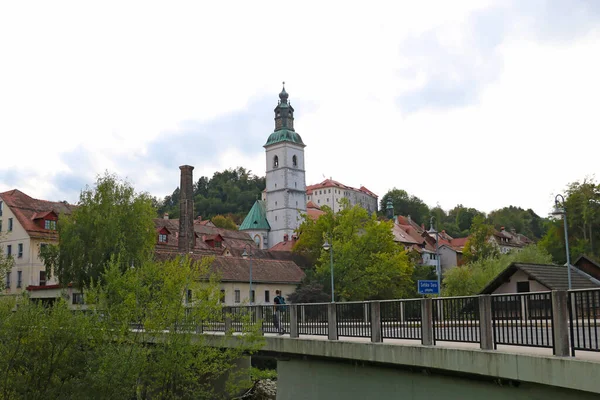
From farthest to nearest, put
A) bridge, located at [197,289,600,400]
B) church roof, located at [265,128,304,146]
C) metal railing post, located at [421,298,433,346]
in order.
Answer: church roof, located at [265,128,304,146]
metal railing post, located at [421,298,433,346]
bridge, located at [197,289,600,400]

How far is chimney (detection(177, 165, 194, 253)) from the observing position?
5866 cm

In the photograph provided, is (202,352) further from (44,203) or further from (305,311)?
(44,203)

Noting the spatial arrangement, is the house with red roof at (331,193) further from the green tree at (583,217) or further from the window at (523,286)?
the window at (523,286)

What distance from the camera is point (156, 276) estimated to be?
22.2 meters

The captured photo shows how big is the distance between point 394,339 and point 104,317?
37.0 feet

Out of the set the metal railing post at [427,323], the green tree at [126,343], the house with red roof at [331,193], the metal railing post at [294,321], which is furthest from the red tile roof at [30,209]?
the house with red roof at [331,193]

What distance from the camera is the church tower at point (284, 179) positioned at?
120 metres

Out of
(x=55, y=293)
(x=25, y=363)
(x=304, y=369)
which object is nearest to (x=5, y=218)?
(x=55, y=293)

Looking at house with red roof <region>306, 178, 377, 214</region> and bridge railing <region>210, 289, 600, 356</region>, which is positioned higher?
house with red roof <region>306, 178, 377, 214</region>

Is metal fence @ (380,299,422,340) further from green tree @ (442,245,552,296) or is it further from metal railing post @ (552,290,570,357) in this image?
green tree @ (442,245,552,296)

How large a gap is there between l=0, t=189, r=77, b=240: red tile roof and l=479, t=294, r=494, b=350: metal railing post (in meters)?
51.5

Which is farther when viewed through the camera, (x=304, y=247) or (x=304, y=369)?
(x=304, y=247)

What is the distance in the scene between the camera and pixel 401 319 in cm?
1459

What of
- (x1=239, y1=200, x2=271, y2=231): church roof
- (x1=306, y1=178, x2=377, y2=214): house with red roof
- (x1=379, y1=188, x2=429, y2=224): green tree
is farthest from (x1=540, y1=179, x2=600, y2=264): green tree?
(x1=306, y1=178, x2=377, y2=214): house with red roof
